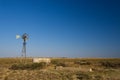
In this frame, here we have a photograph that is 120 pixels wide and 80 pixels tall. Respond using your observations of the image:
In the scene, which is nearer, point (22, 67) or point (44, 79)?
point (44, 79)

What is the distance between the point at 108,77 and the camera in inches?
930

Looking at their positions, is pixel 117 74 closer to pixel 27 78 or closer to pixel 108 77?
pixel 108 77

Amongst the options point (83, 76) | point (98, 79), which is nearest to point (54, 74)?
point (83, 76)

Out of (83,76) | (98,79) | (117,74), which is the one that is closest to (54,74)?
(83,76)

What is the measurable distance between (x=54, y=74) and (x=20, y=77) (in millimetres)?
3572

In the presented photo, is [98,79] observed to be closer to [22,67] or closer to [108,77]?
[108,77]

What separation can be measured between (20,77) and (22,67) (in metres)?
16.8

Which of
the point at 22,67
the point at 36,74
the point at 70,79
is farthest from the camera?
the point at 22,67

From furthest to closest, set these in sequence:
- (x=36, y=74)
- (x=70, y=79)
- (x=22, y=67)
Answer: (x=22, y=67), (x=36, y=74), (x=70, y=79)

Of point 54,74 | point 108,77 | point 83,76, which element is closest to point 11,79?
point 54,74

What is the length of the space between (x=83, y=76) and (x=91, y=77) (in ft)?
2.80

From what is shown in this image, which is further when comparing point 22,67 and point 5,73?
point 22,67

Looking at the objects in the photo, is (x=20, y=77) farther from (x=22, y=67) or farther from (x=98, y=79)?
(x=22, y=67)

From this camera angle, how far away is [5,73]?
81.9ft
